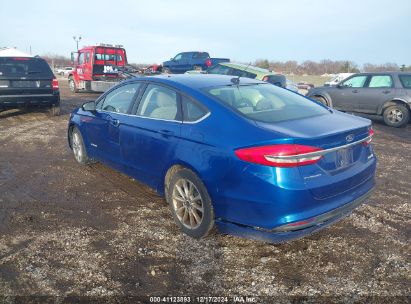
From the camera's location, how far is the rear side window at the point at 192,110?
3.55m

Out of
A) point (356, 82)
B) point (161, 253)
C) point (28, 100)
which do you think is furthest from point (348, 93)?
point (161, 253)

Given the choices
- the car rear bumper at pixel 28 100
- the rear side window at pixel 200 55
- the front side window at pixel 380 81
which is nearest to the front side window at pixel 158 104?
the car rear bumper at pixel 28 100

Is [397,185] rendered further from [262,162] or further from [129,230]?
[129,230]

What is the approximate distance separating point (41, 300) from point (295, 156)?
223cm

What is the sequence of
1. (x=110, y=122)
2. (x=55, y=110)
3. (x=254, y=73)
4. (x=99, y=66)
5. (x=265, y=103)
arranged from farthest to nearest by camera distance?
(x=99, y=66)
(x=254, y=73)
(x=55, y=110)
(x=110, y=122)
(x=265, y=103)

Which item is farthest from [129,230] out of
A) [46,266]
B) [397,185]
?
[397,185]

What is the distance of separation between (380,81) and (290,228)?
31.6ft

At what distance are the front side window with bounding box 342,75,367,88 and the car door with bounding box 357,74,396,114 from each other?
0.19 metres

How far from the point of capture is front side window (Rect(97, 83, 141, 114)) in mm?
4668

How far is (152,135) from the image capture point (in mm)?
4031

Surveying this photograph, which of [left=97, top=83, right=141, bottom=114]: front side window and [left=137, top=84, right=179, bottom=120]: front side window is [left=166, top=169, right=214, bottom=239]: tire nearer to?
[left=137, top=84, right=179, bottom=120]: front side window

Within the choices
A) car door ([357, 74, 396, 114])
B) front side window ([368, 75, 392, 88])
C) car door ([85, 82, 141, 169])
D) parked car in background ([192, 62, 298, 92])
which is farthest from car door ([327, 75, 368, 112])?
car door ([85, 82, 141, 169])

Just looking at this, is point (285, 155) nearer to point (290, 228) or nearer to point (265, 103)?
point (290, 228)

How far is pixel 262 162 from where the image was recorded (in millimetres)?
2926
